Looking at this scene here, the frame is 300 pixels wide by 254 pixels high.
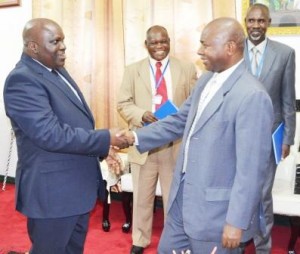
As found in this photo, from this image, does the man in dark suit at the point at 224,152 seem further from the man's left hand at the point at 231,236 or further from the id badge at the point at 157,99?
the id badge at the point at 157,99

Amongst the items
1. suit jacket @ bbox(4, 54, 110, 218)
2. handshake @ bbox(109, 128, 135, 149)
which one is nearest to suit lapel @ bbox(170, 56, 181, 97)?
handshake @ bbox(109, 128, 135, 149)

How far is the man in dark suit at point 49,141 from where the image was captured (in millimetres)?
2086

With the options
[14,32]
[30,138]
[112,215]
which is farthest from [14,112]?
[14,32]

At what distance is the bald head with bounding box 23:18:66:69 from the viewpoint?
2.21 meters

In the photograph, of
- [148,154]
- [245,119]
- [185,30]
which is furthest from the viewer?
[185,30]

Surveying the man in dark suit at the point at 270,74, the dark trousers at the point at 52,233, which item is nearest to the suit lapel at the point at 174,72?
the man in dark suit at the point at 270,74

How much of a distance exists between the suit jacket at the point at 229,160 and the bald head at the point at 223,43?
7cm

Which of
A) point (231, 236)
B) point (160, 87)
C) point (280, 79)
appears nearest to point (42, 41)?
point (231, 236)

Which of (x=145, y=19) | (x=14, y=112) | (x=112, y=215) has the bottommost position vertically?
(x=112, y=215)

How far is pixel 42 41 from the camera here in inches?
86.9

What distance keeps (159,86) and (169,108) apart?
1.75 ft

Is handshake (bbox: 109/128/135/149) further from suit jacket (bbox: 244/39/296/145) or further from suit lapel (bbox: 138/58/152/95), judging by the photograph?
suit jacket (bbox: 244/39/296/145)

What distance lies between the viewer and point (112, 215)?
464 centimetres

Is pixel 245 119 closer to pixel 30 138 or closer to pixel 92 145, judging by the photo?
pixel 92 145
